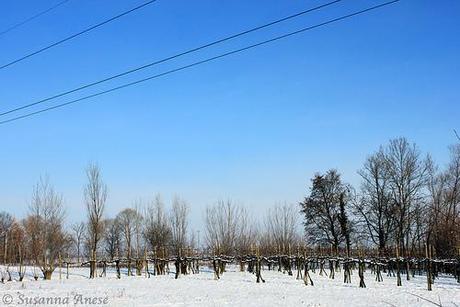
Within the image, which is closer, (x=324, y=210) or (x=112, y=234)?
(x=324, y=210)

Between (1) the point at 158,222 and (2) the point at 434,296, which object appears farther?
(1) the point at 158,222

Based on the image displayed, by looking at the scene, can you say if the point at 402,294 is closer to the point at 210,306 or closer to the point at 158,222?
the point at 210,306

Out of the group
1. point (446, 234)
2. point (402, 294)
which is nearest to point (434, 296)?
point (402, 294)

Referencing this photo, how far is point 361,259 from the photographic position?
2403cm

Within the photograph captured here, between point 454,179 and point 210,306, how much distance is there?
32686 millimetres

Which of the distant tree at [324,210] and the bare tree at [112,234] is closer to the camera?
the distant tree at [324,210]

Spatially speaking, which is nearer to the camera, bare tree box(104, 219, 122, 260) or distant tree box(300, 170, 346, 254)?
distant tree box(300, 170, 346, 254)

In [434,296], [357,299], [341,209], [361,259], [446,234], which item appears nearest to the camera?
[357,299]

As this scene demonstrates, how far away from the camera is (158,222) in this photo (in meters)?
40.6

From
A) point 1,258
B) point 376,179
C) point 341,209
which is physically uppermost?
point 376,179

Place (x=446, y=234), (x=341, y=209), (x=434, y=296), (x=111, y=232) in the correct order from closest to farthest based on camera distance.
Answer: (x=434, y=296), (x=446, y=234), (x=341, y=209), (x=111, y=232)

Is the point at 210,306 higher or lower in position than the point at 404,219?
lower

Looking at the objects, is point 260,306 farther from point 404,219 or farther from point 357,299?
point 404,219

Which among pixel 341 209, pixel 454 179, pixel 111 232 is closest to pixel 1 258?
pixel 111 232
